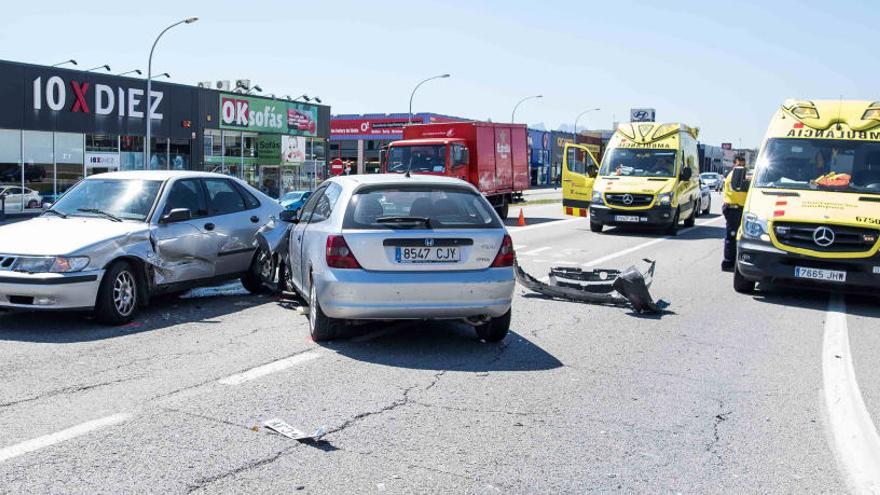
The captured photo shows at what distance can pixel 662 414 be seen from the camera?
541 centimetres

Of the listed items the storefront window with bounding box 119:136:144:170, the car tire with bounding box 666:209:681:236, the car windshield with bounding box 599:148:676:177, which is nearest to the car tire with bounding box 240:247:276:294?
the car tire with bounding box 666:209:681:236

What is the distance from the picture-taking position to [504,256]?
23.4ft

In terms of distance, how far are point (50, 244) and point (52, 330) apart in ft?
2.63

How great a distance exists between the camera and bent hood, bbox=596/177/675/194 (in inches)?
792

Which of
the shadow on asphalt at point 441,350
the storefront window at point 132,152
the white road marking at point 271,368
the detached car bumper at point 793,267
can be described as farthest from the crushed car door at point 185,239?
the storefront window at point 132,152

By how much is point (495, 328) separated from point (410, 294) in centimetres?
98

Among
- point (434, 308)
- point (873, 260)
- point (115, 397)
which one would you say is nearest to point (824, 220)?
point (873, 260)

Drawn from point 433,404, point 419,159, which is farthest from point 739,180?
point 419,159

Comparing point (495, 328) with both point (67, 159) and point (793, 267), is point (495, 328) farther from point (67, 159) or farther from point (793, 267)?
point (67, 159)

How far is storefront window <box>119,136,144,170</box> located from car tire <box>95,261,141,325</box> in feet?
89.7

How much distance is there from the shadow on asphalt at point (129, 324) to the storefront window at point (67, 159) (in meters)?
23.8

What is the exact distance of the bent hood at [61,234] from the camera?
24.9 feet

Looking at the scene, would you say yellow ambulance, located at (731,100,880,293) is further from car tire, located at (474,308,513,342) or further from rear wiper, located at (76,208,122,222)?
rear wiper, located at (76,208,122,222)

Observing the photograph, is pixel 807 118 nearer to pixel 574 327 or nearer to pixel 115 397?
pixel 574 327
